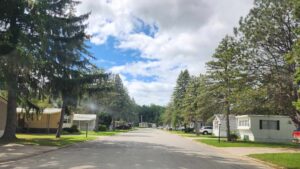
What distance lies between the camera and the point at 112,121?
87.5 m

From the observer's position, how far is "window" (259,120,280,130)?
45.5 meters

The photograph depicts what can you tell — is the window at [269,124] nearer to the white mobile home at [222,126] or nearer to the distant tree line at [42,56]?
the white mobile home at [222,126]

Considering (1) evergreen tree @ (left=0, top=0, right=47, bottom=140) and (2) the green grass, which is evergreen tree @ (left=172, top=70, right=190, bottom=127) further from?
(1) evergreen tree @ (left=0, top=0, right=47, bottom=140)

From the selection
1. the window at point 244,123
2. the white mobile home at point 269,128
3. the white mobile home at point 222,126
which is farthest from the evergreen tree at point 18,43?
Result: the white mobile home at point 222,126

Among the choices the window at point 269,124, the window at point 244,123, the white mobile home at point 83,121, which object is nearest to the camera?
the window at point 269,124

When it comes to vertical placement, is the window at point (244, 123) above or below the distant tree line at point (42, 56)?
below

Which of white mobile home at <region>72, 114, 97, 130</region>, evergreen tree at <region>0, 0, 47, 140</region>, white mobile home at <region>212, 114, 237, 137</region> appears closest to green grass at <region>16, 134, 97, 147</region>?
evergreen tree at <region>0, 0, 47, 140</region>

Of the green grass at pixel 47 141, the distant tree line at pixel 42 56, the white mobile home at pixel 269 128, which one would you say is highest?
the distant tree line at pixel 42 56

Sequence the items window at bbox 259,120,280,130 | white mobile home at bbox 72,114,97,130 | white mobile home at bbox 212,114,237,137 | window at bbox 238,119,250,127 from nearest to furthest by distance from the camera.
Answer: window at bbox 259,120,280,130 < window at bbox 238,119,250,127 < white mobile home at bbox 212,114,237,137 < white mobile home at bbox 72,114,97,130

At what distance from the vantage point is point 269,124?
4575cm

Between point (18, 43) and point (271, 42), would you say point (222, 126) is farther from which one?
point (18, 43)

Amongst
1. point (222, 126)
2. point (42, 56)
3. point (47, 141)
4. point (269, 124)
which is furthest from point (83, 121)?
point (42, 56)

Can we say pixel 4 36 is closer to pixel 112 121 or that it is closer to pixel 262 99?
pixel 262 99

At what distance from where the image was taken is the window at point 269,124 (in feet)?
149
